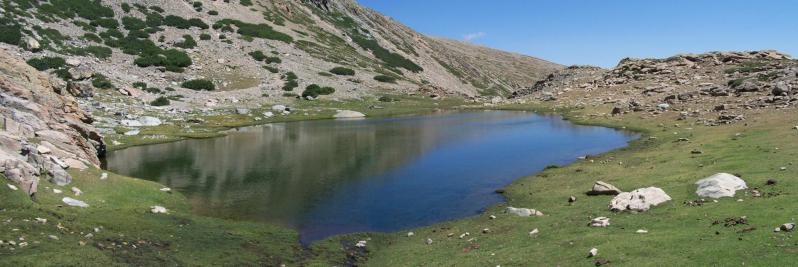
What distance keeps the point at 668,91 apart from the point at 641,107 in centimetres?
1445

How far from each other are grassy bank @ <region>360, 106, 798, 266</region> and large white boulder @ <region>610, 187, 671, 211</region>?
51 cm

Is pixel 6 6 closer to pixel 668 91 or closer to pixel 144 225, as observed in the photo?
pixel 144 225

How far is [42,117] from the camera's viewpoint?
121 ft

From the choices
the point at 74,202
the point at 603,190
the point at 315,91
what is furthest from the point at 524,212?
the point at 315,91

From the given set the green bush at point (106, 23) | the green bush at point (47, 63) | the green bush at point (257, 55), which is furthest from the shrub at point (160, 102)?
the green bush at point (106, 23)

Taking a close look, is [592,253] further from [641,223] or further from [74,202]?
[74,202]

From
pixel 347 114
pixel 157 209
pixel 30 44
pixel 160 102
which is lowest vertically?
pixel 347 114

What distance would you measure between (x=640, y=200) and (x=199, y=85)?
341ft

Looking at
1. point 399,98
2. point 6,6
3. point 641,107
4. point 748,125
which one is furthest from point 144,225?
point 6,6

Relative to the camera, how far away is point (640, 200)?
25188 millimetres

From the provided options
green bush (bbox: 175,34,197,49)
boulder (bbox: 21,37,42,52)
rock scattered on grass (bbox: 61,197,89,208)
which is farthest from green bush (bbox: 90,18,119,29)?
rock scattered on grass (bbox: 61,197,89,208)

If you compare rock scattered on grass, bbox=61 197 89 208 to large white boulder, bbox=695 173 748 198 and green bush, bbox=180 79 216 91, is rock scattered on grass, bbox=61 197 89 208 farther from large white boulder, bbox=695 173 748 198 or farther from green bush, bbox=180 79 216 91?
green bush, bbox=180 79 216 91

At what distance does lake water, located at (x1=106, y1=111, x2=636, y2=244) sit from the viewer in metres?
32.6

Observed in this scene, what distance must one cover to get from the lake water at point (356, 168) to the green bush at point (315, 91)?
Result: 41.5m
